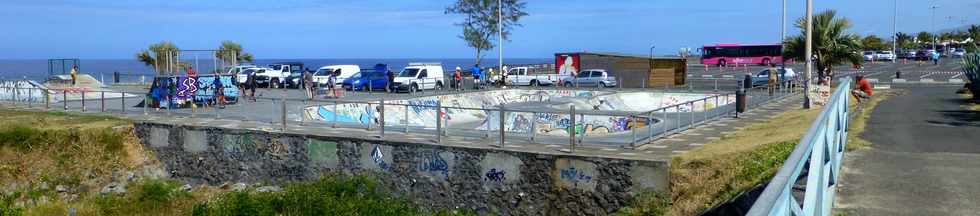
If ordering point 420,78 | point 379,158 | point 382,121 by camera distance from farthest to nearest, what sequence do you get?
point 420,78 < point 382,121 < point 379,158

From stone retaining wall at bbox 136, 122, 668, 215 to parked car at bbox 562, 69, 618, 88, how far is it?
24.8 meters

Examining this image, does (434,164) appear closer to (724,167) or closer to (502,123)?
(502,123)

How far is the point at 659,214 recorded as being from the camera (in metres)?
14.0

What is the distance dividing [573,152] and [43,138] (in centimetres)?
1534

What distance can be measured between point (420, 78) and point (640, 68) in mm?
12375

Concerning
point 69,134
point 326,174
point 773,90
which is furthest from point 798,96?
point 69,134

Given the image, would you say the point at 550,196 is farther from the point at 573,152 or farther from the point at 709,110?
the point at 709,110

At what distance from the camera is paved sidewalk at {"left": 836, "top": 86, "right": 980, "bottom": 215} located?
23.3 ft

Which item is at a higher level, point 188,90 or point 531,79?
point 531,79

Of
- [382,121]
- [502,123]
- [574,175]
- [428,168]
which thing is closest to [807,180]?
[574,175]

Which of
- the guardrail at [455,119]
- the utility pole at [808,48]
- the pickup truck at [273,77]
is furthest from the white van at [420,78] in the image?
the utility pole at [808,48]

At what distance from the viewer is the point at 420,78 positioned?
39344 mm

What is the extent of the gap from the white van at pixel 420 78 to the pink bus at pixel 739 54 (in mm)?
41766

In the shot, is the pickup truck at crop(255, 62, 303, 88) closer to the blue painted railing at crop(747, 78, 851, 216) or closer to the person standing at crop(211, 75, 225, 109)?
the person standing at crop(211, 75, 225, 109)
